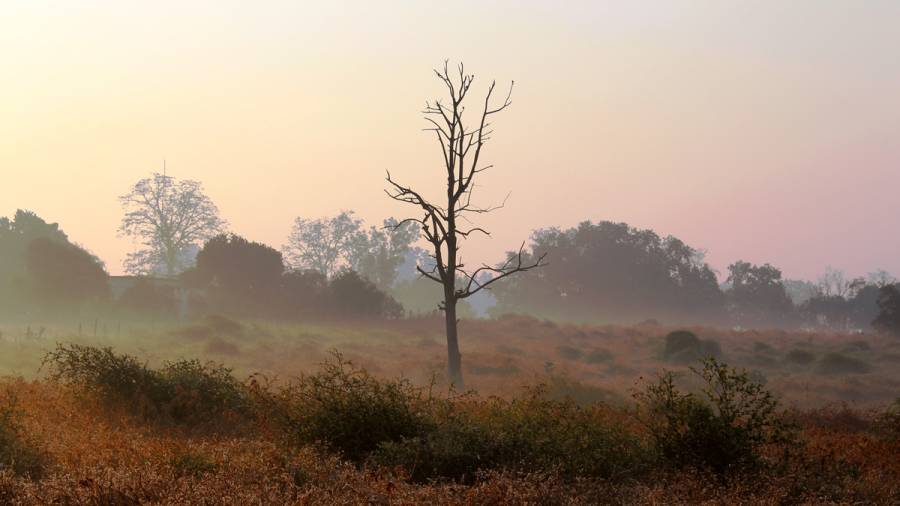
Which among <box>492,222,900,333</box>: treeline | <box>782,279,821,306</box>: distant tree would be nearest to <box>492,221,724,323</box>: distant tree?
<box>492,222,900,333</box>: treeline

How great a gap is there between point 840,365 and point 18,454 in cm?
3614

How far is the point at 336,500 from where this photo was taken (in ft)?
23.7

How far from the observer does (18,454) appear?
9.97m

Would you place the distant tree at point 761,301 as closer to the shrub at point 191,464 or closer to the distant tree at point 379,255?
the distant tree at point 379,255

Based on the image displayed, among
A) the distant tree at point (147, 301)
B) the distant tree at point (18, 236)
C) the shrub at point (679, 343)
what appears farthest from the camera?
the distant tree at point (18, 236)

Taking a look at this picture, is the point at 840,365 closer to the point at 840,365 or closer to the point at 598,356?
the point at 840,365

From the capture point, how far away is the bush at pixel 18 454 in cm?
967

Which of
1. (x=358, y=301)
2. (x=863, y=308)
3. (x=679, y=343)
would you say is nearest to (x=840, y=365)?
(x=679, y=343)

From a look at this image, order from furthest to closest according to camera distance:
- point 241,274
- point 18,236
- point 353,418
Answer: point 18,236 < point 241,274 < point 353,418

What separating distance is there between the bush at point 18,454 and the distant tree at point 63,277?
44911mm

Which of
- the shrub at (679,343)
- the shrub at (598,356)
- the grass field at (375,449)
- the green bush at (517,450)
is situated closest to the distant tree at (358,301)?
the shrub at (598,356)

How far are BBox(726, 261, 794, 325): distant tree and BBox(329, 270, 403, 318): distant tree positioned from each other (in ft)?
180

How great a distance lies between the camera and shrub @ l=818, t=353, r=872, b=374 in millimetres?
36906

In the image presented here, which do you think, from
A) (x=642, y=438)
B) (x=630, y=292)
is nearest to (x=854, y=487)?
(x=642, y=438)
